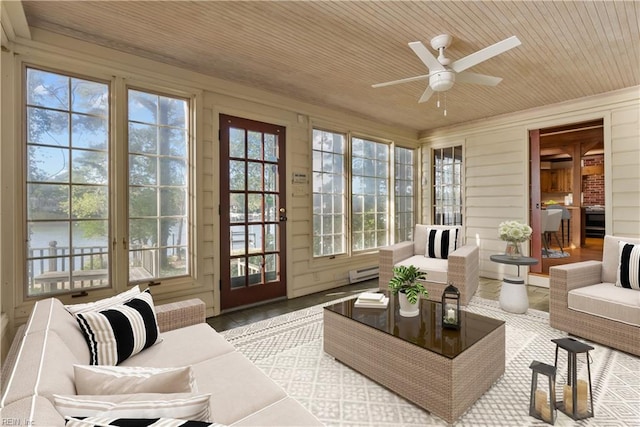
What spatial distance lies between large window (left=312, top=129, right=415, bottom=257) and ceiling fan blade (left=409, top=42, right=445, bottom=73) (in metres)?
2.21

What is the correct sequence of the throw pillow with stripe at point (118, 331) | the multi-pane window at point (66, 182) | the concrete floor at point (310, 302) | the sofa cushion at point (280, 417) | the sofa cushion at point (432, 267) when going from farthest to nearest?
the sofa cushion at point (432, 267), the concrete floor at point (310, 302), the multi-pane window at point (66, 182), the throw pillow with stripe at point (118, 331), the sofa cushion at point (280, 417)

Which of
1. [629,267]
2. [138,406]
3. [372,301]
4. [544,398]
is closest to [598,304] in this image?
[629,267]

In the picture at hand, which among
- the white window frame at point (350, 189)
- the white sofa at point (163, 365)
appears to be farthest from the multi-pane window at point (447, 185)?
the white sofa at point (163, 365)

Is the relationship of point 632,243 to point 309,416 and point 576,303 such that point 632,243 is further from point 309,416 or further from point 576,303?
point 309,416

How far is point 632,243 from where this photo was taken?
2850 mm

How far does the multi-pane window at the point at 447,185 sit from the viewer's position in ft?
18.5

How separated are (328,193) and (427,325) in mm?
2875

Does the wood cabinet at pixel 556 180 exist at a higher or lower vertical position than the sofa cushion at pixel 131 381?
higher

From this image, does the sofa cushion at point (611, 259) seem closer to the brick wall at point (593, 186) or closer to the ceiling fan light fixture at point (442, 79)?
the ceiling fan light fixture at point (442, 79)

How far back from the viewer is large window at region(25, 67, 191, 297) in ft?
8.57

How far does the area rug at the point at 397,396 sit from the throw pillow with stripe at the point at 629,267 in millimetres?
624

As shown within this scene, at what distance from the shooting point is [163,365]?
1.60 meters

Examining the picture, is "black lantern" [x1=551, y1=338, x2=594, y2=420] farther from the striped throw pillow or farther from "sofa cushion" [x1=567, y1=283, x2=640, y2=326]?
the striped throw pillow

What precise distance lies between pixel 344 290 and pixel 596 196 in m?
7.72
